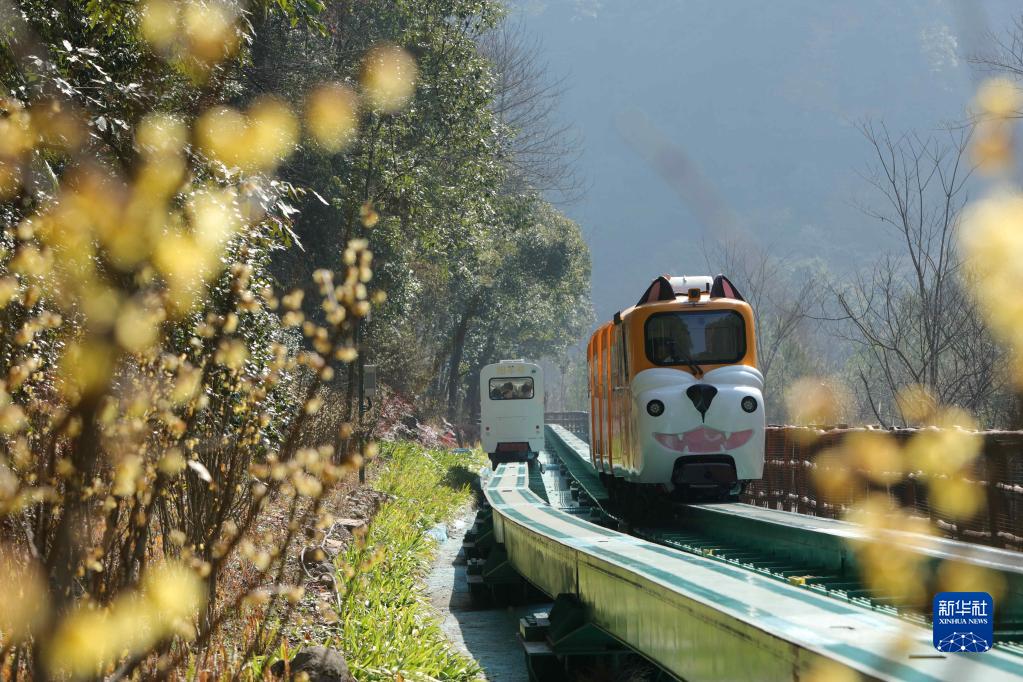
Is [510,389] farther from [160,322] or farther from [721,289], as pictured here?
[160,322]

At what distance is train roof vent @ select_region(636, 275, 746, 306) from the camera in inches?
611

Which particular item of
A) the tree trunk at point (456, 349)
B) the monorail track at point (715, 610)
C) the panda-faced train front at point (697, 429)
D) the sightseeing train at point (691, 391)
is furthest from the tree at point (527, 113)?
the monorail track at point (715, 610)

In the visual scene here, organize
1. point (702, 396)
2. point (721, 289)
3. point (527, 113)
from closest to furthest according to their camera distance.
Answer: point (702, 396) < point (721, 289) < point (527, 113)

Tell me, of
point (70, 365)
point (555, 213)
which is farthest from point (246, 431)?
point (555, 213)

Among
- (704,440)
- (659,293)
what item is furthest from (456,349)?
(704,440)

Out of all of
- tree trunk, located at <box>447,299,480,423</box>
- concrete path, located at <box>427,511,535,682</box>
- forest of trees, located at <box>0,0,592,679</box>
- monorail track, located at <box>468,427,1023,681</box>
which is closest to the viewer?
monorail track, located at <box>468,427,1023,681</box>

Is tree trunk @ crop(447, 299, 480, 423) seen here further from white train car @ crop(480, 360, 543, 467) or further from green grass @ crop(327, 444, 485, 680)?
green grass @ crop(327, 444, 485, 680)

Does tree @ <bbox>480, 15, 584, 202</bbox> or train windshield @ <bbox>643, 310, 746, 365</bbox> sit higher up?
tree @ <bbox>480, 15, 584, 202</bbox>

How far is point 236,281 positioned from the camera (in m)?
4.21

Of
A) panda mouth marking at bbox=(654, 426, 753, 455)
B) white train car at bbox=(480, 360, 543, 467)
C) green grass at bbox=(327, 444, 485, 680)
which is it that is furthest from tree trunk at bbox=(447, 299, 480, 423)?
panda mouth marking at bbox=(654, 426, 753, 455)

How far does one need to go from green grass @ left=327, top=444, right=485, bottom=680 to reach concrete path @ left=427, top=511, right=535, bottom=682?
0.74 ft

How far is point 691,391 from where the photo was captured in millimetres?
14508

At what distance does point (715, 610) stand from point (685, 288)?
11.8 metres

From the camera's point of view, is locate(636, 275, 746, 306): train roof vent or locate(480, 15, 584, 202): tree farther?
locate(480, 15, 584, 202): tree
